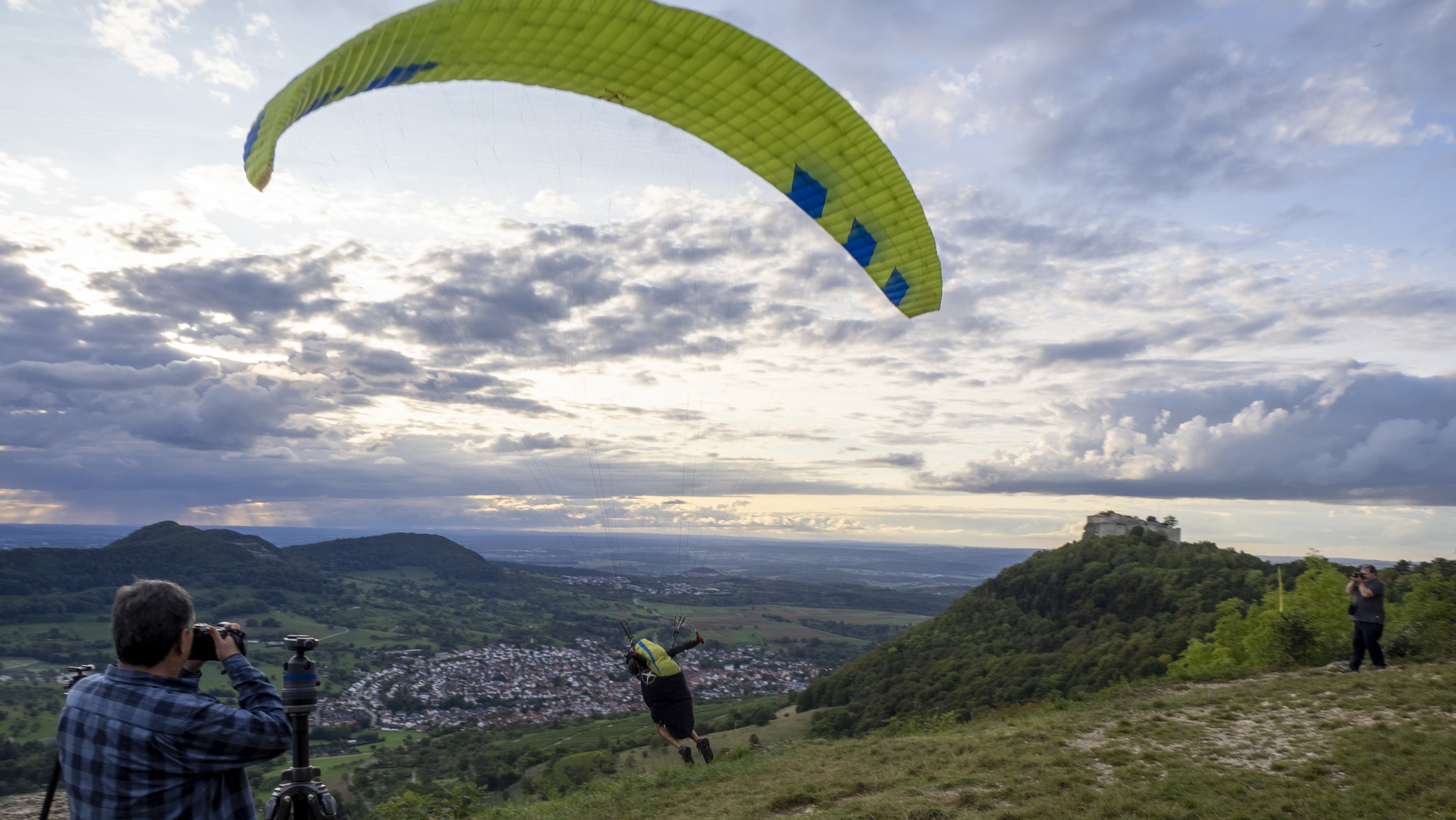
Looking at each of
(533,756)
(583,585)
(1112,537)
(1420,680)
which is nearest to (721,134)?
(1420,680)

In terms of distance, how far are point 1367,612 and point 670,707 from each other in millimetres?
11091

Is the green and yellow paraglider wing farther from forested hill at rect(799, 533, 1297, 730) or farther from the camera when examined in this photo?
forested hill at rect(799, 533, 1297, 730)

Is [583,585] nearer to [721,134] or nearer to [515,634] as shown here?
[515,634]

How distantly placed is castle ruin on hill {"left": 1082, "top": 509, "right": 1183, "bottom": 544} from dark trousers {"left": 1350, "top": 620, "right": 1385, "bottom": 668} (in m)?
43.6

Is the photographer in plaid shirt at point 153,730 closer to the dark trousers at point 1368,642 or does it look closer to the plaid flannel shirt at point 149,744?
the plaid flannel shirt at point 149,744

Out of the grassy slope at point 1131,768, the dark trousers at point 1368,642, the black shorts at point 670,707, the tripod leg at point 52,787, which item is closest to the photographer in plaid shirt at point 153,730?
the tripod leg at point 52,787

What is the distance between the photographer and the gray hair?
2.39m

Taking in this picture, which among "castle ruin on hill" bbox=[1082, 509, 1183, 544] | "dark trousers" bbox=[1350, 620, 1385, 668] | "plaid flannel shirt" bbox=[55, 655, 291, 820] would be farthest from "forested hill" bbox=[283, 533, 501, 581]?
"plaid flannel shirt" bbox=[55, 655, 291, 820]

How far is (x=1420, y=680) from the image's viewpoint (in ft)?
31.5

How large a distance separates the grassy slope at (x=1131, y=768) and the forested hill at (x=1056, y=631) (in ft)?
33.7

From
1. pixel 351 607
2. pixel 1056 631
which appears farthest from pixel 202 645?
pixel 351 607

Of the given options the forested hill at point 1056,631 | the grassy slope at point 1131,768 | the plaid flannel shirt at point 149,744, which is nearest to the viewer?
the plaid flannel shirt at point 149,744

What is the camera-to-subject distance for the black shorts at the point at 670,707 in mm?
9445

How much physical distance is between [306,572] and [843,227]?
10957 cm
